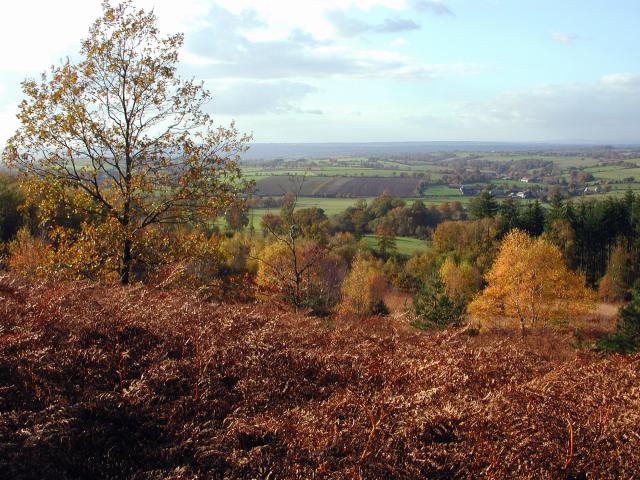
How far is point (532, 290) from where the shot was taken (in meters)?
30.8

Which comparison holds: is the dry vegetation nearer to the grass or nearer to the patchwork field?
the grass

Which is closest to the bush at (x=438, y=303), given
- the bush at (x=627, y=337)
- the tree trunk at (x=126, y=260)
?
the bush at (x=627, y=337)

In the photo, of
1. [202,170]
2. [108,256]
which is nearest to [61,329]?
[108,256]

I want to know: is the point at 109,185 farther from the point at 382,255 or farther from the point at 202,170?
the point at 382,255

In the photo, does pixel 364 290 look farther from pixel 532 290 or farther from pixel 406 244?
pixel 406 244

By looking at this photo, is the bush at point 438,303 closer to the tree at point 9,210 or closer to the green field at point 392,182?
the tree at point 9,210

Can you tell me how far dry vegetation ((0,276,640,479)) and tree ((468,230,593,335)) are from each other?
26551mm

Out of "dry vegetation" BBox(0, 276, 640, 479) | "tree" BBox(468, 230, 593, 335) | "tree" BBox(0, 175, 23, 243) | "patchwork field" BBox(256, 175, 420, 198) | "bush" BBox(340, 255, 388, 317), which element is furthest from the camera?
"patchwork field" BBox(256, 175, 420, 198)

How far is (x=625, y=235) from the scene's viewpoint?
2051 inches

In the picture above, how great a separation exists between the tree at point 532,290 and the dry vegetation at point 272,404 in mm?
26551

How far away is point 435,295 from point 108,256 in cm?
1955

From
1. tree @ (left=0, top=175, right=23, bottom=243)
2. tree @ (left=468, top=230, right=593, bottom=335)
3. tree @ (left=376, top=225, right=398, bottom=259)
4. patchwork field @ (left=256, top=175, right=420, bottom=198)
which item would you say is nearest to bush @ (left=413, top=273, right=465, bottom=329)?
tree @ (left=468, top=230, right=593, bottom=335)

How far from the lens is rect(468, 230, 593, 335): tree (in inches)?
1217

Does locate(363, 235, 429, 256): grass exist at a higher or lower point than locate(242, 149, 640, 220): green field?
lower
